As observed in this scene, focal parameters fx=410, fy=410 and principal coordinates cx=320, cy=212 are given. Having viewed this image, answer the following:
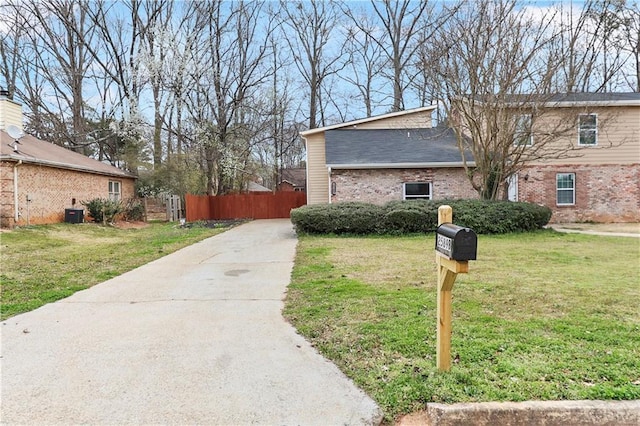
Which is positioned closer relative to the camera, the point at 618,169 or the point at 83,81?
the point at 618,169

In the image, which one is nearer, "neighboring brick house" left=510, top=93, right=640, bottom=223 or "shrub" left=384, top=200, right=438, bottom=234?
"shrub" left=384, top=200, right=438, bottom=234

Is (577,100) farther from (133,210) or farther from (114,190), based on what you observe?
(114,190)

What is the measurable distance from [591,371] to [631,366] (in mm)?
380

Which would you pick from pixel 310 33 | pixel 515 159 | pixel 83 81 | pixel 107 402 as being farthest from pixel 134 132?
pixel 107 402

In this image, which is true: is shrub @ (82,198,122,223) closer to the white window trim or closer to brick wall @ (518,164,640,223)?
the white window trim

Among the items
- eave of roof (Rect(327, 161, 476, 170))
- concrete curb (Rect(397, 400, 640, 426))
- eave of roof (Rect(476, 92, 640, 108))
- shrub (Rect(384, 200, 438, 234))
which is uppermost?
eave of roof (Rect(476, 92, 640, 108))

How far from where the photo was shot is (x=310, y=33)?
98.1 feet

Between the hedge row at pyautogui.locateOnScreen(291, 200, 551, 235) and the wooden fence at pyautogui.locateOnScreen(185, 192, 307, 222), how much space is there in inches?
468

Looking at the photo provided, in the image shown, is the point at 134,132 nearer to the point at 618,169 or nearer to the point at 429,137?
the point at 429,137

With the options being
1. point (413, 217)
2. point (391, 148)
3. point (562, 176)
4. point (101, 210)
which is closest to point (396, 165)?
point (391, 148)

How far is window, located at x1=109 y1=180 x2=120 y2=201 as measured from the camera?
21.5 metres

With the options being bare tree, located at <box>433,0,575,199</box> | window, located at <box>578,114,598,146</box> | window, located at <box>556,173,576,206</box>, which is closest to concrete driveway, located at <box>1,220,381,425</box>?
bare tree, located at <box>433,0,575,199</box>

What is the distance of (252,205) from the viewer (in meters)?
24.9

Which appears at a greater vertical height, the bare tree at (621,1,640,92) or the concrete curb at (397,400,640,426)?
the bare tree at (621,1,640,92)
